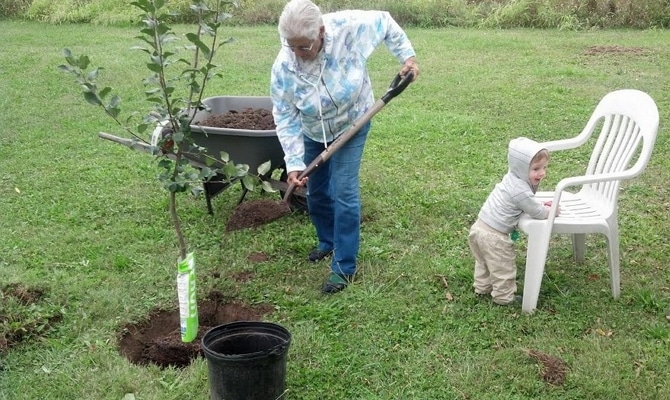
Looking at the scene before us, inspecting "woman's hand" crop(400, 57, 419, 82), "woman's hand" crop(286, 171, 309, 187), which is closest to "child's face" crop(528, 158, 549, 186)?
"woman's hand" crop(400, 57, 419, 82)

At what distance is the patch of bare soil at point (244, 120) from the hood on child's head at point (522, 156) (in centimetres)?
192

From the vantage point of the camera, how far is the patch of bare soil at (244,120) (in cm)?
530

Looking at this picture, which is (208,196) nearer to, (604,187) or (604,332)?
(604,187)

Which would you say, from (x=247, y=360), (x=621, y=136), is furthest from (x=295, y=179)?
(x=621, y=136)

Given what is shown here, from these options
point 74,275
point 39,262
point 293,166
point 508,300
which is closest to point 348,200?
point 293,166

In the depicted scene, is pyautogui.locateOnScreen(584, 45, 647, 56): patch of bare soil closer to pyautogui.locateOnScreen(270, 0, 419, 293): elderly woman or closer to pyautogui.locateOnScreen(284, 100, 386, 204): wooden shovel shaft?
pyautogui.locateOnScreen(270, 0, 419, 293): elderly woman

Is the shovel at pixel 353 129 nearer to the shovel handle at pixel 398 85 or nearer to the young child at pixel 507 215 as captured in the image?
the shovel handle at pixel 398 85

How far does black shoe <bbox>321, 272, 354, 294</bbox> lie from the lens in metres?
4.38

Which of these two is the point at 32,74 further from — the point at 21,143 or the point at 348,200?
the point at 348,200

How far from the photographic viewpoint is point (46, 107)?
362 inches

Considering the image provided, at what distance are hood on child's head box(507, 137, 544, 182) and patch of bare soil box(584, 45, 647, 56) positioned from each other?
8329 mm

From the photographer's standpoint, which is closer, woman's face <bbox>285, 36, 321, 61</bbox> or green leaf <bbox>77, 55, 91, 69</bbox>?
green leaf <bbox>77, 55, 91, 69</bbox>

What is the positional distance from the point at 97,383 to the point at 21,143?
4.82 m

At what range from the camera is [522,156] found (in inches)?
153
